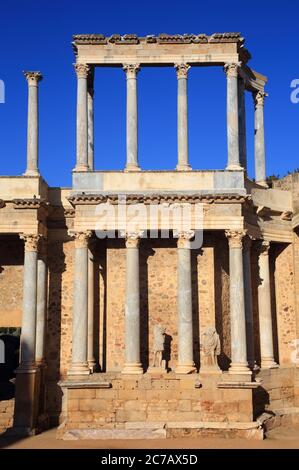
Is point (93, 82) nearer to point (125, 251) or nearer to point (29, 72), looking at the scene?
point (29, 72)

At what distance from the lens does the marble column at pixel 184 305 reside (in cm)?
2167

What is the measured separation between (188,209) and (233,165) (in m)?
2.30

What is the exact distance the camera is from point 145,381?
21312 mm

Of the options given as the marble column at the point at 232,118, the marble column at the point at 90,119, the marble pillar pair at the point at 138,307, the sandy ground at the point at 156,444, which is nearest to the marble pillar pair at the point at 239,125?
the marble column at the point at 232,118

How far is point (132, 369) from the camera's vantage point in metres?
21.5

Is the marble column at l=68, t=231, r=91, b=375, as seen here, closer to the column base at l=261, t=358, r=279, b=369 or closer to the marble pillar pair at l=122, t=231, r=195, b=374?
the marble pillar pair at l=122, t=231, r=195, b=374

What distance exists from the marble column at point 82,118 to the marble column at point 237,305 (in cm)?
569

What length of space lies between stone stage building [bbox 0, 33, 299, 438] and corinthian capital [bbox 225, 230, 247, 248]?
1.4 inches

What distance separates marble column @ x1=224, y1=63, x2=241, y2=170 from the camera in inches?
915

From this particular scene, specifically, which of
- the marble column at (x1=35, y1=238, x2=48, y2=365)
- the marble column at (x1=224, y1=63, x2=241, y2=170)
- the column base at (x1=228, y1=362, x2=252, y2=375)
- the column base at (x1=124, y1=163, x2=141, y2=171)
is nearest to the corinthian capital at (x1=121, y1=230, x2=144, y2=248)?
the column base at (x1=124, y1=163, x2=141, y2=171)

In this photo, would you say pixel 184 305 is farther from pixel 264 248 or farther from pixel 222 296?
pixel 264 248

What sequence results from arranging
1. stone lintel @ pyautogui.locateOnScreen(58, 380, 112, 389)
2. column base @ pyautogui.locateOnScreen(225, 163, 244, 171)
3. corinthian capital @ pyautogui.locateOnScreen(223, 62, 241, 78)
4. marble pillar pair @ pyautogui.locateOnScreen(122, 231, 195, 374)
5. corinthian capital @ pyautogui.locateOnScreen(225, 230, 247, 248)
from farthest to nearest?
corinthian capital @ pyautogui.locateOnScreen(223, 62, 241, 78), column base @ pyautogui.locateOnScreen(225, 163, 244, 171), corinthian capital @ pyautogui.locateOnScreen(225, 230, 247, 248), marble pillar pair @ pyautogui.locateOnScreen(122, 231, 195, 374), stone lintel @ pyautogui.locateOnScreen(58, 380, 112, 389)

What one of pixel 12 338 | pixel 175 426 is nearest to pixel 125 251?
pixel 175 426

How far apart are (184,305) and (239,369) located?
276 cm
